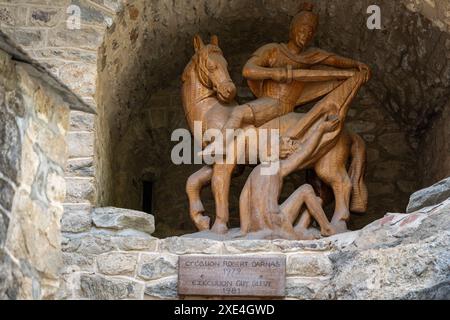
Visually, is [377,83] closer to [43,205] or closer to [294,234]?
[294,234]

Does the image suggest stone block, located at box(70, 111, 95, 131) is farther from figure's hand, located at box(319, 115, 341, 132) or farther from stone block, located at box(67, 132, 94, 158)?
figure's hand, located at box(319, 115, 341, 132)

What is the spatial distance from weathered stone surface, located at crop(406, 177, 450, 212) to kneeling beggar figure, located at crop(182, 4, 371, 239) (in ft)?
1.65

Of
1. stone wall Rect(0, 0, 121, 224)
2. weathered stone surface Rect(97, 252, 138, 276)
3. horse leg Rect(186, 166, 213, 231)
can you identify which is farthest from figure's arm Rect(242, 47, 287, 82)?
weathered stone surface Rect(97, 252, 138, 276)

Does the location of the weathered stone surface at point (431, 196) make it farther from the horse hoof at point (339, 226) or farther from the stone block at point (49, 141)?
the stone block at point (49, 141)

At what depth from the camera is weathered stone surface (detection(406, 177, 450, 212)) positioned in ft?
18.7

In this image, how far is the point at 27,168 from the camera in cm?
461

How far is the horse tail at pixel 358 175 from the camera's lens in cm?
633

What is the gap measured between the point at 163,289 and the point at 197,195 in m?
0.65

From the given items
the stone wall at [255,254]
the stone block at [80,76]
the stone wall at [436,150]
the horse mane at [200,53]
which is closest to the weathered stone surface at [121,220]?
the stone wall at [255,254]

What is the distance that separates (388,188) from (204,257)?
5.49 feet

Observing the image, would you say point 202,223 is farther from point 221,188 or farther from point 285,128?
point 285,128

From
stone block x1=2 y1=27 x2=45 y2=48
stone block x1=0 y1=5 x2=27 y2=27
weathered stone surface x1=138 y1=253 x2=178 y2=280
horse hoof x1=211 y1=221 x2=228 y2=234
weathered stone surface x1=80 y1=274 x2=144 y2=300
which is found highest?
stone block x1=0 y1=5 x2=27 y2=27

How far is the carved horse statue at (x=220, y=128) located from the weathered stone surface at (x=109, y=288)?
0.57 metres
